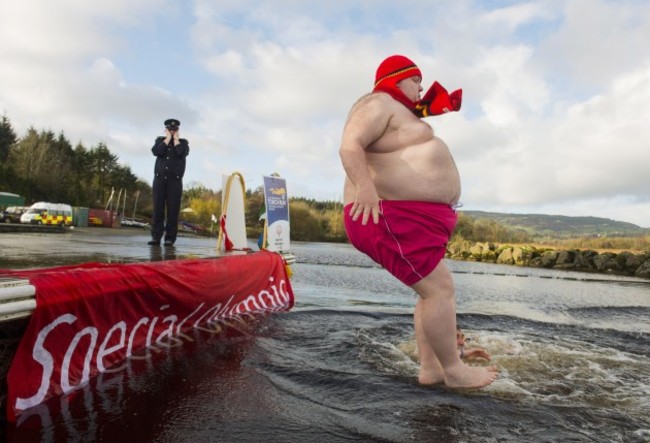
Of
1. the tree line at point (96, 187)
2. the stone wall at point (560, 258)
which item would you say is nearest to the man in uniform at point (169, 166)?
the stone wall at point (560, 258)

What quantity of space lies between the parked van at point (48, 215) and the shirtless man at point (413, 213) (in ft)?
87.4

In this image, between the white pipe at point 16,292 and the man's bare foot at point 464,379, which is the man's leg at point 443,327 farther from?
the white pipe at point 16,292

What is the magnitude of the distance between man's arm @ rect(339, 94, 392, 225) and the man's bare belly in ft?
0.46

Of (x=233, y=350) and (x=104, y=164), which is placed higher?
(x=104, y=164)

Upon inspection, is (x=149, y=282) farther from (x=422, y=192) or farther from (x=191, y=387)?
(x=422, y=192)

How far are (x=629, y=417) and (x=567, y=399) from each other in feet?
1.03

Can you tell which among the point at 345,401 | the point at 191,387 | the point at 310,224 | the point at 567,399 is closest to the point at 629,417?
the point at 567,399

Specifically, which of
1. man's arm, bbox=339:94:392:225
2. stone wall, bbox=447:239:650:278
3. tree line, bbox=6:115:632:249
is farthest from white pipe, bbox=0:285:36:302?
tree line, bbox=6:115:632:249

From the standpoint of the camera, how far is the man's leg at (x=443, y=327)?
2547 mm

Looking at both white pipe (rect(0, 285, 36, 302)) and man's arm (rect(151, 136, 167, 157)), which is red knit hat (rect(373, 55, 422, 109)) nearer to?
white pipe (rect(0, 285, 36, 302))

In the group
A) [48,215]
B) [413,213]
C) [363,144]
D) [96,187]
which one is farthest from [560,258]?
[96,187]

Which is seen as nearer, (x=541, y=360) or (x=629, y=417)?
(x=629, y=417)

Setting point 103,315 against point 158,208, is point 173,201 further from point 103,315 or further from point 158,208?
point 103,315

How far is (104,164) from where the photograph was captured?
198 feet
